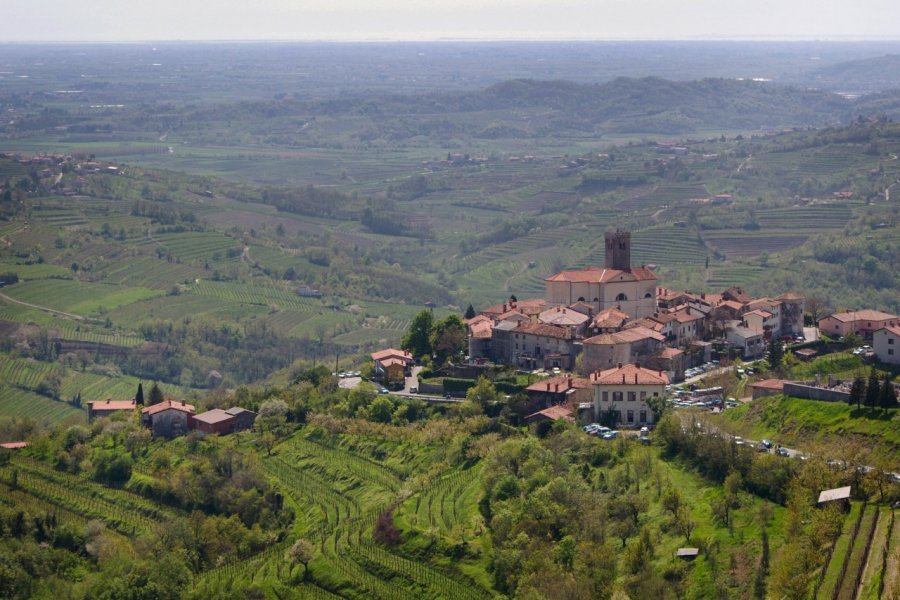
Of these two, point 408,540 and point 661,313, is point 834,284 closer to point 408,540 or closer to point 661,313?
point 661,313

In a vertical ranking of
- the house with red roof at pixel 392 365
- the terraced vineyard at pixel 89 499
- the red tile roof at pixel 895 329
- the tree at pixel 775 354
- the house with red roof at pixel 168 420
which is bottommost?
the terraced vineyard at pixel 89 499

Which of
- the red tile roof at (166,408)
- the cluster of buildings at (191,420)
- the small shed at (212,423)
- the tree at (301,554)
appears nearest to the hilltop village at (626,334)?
the cluster of buildings at (191,420)

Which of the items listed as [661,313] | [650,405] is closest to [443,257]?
[661,313]

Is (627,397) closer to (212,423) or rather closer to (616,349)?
(616,349)

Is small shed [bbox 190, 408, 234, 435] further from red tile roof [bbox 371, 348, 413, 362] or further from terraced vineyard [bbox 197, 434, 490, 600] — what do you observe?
red tile roof [bbox 371, 348, 413, 362]

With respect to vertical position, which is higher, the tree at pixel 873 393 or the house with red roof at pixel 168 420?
the tree at pixel 873 393

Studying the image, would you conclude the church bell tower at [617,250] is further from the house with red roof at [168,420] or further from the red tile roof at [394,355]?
the house with red roof at [168,420]

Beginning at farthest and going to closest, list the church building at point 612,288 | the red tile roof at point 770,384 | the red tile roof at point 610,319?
the church building at point 612,288 < the red tile roof at point 610,319 < the red tile roof at point 770,384
